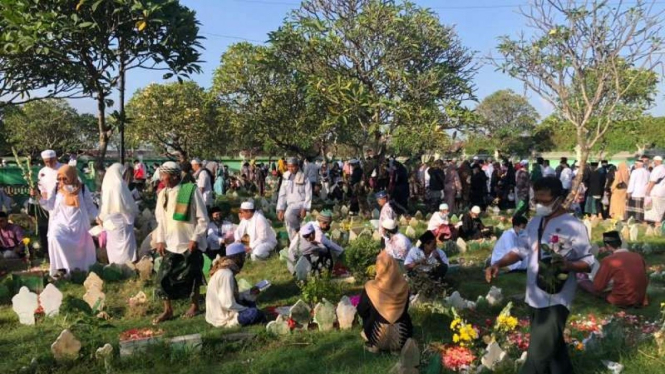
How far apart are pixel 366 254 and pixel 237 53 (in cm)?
1346

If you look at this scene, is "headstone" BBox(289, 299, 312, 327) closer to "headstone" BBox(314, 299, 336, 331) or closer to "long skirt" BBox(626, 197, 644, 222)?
"headstone" BBox(314, 299, 336, 331)

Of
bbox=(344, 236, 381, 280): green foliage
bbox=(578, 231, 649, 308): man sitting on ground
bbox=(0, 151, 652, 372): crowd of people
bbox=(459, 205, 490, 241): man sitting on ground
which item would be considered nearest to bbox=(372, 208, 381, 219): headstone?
bbox=(0, 151, 652, 372): crowd of people

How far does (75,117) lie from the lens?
126ft

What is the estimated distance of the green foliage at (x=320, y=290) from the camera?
5465 millimetres

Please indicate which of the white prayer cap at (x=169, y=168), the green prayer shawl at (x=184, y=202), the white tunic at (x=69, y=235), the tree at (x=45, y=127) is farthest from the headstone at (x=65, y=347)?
the tree at (x=45, y=127)

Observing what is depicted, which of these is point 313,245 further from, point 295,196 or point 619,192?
point 619,192

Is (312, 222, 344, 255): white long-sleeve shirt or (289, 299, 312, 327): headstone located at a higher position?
(312, 222, 344, 255): white long-sleeve shirt

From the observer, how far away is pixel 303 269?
6.44 m

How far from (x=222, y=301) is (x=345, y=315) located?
1115 millimetres

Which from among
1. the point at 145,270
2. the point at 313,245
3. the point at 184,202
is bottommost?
Result: the point at 145,270

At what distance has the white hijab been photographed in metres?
6.80

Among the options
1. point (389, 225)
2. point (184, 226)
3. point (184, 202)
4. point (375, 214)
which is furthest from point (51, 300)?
point (375, 214)

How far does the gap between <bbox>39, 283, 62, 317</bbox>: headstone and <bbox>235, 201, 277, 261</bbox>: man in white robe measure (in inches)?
119

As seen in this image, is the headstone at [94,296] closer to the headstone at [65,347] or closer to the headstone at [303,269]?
the headstone at [65,347]
